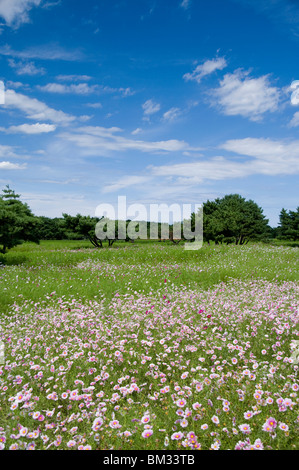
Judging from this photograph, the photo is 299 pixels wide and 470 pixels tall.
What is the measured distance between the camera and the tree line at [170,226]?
20736 millimetres

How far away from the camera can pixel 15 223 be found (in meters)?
20.3

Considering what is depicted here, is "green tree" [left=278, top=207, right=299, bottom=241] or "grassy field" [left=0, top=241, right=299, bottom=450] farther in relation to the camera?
"green tree" [left=278, top=207, right=299, bottom=241]

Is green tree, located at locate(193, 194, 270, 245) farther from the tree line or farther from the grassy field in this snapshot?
the grassy field

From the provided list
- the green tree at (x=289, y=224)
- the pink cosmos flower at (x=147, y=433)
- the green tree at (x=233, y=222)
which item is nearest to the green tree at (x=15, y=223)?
the pink cosmos flower at (x=147, y=433)

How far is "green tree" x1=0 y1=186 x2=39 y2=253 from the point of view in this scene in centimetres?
1958

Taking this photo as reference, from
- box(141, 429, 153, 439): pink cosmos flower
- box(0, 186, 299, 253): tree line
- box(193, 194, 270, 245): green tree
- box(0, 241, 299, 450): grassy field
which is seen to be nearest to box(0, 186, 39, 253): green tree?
box(0, 186, 299, 253): tree line

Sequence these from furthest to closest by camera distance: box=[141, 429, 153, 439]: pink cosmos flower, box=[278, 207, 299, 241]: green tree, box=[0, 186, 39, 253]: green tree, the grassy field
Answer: box=[278, 207, 299, 241]: green tree < box=[0, 186, 39, 253]: green tree < the grassy field < box=[141, 429, 153, 439]: pink cosmos flower

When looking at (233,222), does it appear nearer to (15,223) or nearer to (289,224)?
(289,224)

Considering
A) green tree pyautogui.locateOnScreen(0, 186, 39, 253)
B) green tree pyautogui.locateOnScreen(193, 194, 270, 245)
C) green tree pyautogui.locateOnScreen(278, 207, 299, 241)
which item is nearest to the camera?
green tree pyautogui.locateOnScreen(0, 186, 39, 253)

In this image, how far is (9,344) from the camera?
5.97 meters

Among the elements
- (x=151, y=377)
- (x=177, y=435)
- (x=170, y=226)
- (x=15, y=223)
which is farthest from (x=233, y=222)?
(x=177, y=435)

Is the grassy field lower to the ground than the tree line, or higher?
lower
